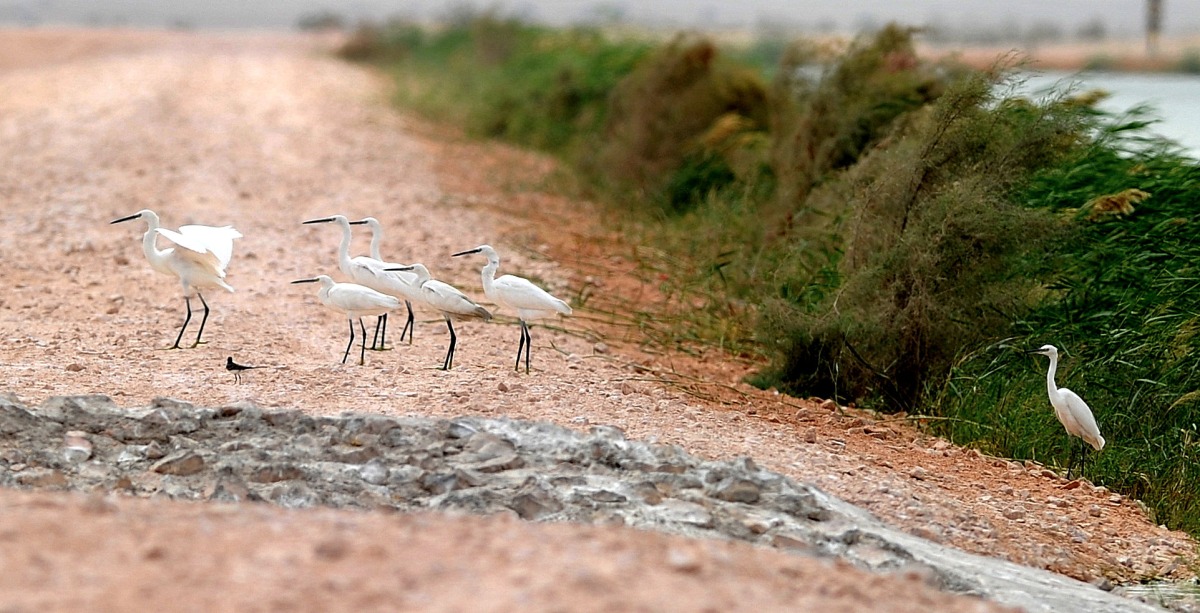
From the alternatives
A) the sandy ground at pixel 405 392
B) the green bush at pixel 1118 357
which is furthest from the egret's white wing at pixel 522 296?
the green bush at pixel 1118 357

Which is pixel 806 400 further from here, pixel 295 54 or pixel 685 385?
pixel 295 54

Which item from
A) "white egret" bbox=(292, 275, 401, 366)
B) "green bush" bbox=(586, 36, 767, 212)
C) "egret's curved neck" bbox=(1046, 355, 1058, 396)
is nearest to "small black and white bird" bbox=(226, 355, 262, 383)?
"white egret" bbox=(292, 275, 401, 366)

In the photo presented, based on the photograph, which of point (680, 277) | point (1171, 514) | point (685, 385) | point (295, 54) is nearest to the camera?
point (1171, 514)

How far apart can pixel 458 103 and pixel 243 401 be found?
18.8 m

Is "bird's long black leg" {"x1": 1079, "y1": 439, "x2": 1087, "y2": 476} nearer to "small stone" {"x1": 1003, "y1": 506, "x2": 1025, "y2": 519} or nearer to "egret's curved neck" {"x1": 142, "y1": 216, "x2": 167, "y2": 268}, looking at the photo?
"small stone" {"x1": 1003, "y1": 506, "x2": 1025, "y2": 519}

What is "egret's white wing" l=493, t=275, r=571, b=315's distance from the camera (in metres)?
7.20

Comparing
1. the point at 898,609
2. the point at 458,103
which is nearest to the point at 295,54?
the point at 458,103

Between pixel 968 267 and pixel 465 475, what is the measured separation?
3.52 m

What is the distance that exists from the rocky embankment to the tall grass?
2262 millimetres

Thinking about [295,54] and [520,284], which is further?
[295,54]

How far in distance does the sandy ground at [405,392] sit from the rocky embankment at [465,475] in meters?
0.42

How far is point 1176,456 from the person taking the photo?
23.7ft

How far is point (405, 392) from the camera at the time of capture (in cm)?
663

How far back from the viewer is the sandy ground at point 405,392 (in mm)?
3740
